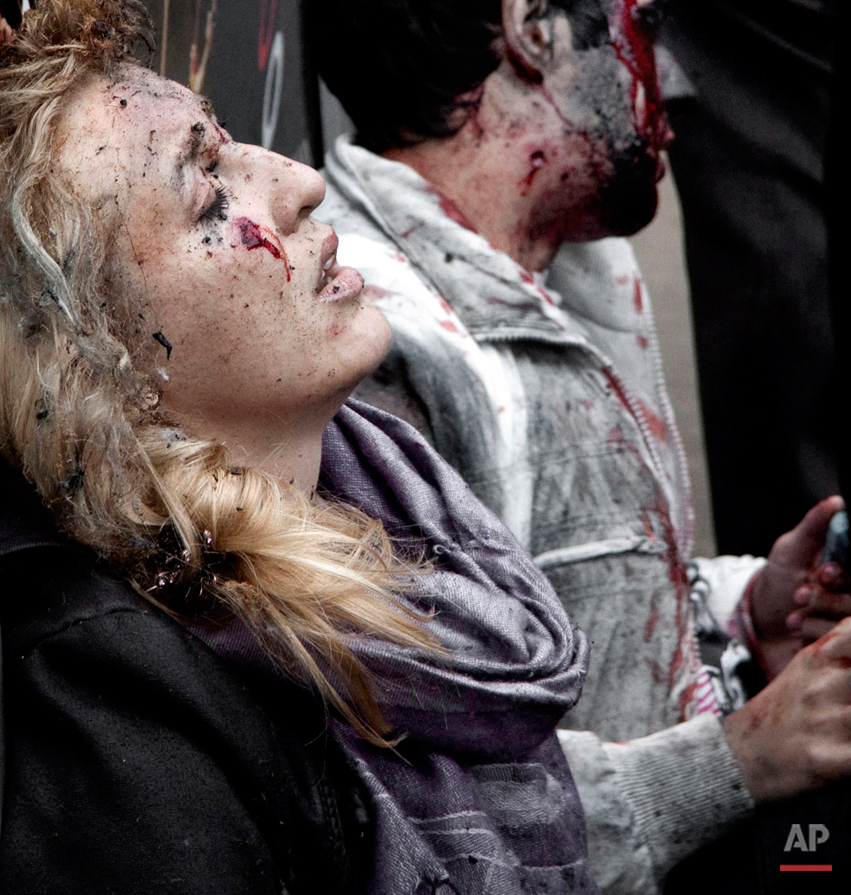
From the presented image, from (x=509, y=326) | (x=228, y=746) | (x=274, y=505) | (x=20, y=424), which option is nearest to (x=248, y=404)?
(x=274, y=505)

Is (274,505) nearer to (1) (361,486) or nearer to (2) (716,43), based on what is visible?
(1) (361,486)

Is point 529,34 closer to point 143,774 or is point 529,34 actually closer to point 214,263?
point 214,263

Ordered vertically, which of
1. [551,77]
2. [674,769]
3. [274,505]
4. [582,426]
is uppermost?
[551,77]

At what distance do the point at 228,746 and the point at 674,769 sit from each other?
0.83 meters

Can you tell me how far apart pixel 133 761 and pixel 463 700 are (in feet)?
1.33

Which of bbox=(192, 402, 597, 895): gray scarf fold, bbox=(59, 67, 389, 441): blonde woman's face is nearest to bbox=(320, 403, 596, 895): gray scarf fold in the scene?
bbox=(192, 402, 597, 895): gray scarf fold

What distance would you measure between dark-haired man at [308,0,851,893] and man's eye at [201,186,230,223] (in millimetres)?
584

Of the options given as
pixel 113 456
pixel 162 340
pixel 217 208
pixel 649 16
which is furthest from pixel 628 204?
pixel 113 456

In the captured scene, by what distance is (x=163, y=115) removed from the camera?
139 centimetres

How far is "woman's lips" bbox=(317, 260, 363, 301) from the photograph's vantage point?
145 centimetres

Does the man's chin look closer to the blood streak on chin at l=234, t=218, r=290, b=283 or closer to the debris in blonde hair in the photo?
the blood streak on chin at l=234, t=218, r=290, b=283

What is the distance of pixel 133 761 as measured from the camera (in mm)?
1154

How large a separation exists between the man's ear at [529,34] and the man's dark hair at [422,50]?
0.02m

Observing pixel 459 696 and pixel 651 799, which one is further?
pixel 651 799
